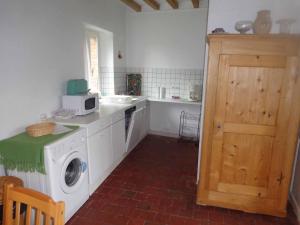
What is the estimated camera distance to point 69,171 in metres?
2.08

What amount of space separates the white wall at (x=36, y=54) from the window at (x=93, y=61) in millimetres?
420

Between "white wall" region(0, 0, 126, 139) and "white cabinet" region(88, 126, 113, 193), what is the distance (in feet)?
2.10

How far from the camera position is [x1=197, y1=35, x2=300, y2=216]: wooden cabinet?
1.79 metres

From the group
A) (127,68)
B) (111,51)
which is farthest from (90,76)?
(127,68)

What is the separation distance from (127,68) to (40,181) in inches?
122

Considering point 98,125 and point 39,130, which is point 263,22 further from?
point 39,130

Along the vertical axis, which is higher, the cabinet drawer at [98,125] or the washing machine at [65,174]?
the cabinet drawer at [98,125]

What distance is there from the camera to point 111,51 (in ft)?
12.4

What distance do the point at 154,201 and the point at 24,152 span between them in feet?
4.49

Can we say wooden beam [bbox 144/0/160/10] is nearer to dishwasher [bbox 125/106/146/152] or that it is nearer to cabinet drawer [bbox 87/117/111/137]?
dishwasher [bbox 125/106/146/152]

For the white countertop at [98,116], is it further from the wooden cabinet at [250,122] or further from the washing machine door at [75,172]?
the wooden cabinet at [250,122]

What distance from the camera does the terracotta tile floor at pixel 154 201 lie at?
2004mm

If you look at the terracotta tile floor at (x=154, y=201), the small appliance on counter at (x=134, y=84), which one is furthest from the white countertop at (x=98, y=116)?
the small appliance on counter at (x=134, y=84)

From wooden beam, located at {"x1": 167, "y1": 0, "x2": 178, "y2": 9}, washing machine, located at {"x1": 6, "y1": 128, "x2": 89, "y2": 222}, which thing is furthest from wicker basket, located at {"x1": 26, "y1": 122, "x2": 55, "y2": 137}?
wooden beam, located at {"x1": 167, "y1": 0, "x2": 178, "y2": 9}
